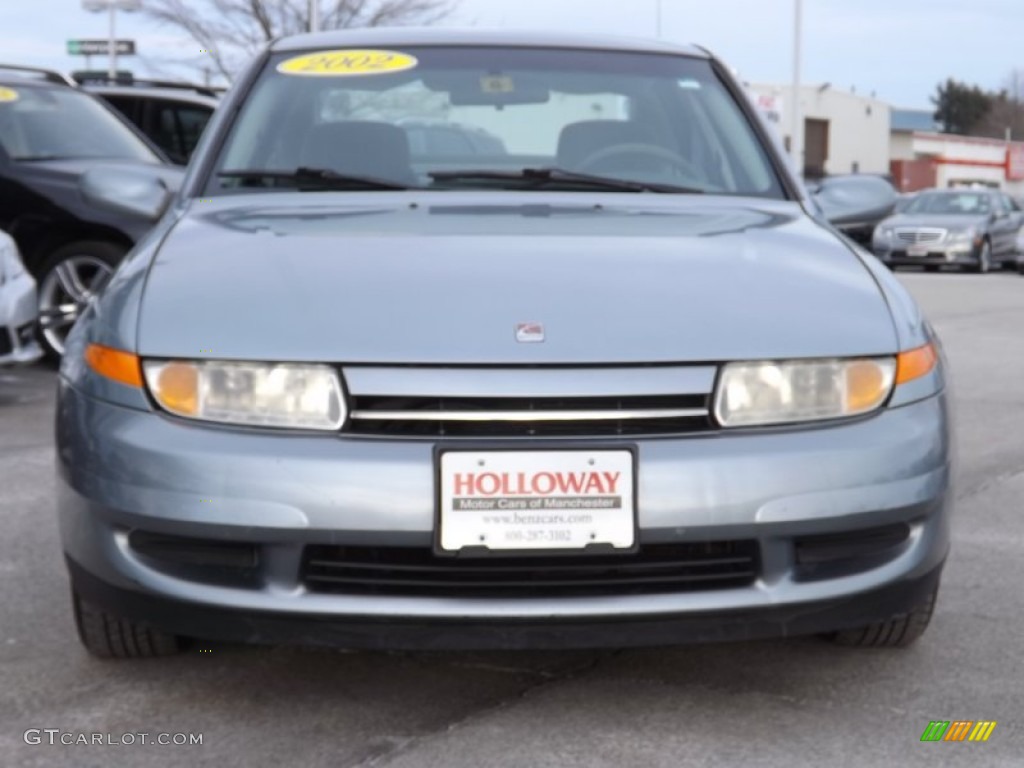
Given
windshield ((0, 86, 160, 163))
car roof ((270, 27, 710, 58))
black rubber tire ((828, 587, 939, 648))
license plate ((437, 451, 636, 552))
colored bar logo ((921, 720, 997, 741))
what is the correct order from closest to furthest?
license plate ((437, 451, 636, 552)) < colored bar logo ((921, 720, 997, 741)) < black rubber tire ((828, 587, 939, 648)) < car roof ((270, 27, 710, 58)) < windshield ((0, 86, 160, 163))

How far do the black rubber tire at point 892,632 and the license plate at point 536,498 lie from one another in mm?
931

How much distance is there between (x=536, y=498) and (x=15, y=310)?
17.2ft

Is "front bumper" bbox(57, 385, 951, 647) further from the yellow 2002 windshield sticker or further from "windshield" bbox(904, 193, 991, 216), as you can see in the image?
"windshield" bbox(904, 193, 991, 216)

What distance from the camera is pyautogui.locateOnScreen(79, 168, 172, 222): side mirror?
4.57 metres

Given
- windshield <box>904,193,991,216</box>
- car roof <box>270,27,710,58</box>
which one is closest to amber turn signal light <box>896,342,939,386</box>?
car roof <box>270,27,710,58</box>

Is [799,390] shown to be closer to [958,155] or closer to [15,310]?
[15,310]

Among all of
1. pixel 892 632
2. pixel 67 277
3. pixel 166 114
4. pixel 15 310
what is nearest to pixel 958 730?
pixel 892 632

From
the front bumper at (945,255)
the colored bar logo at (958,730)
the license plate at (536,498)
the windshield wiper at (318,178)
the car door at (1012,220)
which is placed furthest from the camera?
the car door at (1012,220)

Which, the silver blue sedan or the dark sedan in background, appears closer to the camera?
the silver blue sedan

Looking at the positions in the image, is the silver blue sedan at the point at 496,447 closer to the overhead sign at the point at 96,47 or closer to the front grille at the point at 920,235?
the front grille at the point at 920,235

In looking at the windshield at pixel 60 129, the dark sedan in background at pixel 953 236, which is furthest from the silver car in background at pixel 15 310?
the dark sedan in background at pixel 953 236

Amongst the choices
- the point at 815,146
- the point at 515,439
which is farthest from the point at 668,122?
the point at 815,146

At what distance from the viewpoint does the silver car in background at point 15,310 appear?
756 cm

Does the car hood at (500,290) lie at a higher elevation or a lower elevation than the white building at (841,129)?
higher
